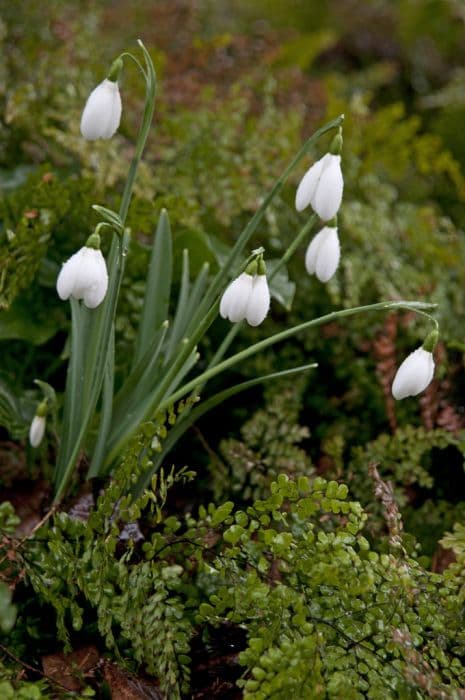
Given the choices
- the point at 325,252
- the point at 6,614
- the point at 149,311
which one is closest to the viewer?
the point at 6,614

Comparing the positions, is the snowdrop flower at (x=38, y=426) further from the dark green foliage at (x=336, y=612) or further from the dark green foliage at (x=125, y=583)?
the dark green foliage at (x=336, y=612)

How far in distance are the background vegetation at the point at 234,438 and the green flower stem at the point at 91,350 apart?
0.11 meters

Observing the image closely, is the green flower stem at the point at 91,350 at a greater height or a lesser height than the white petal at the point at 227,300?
lesser

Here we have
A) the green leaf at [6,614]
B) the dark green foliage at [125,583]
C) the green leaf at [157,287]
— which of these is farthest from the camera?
the green leaf at [157,287]

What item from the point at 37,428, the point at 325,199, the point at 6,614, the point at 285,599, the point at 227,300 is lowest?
the point at 6,614

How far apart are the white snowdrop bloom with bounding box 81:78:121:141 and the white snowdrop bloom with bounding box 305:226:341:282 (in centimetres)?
41

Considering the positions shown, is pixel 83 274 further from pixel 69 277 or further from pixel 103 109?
pixel 103 109

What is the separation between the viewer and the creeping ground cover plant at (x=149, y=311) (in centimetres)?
121

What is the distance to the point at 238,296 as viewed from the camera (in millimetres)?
1206

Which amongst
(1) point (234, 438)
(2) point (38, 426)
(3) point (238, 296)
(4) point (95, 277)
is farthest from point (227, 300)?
(1) point (234, 438)

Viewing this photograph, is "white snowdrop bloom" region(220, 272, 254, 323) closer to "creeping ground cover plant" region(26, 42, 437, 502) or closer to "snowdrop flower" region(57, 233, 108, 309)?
"creeping ground cover plant" region(26, 42, 437, 502)

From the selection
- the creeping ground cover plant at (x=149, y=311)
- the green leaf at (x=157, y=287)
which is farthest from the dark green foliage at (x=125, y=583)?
the green leaf at (x=157, y=287)

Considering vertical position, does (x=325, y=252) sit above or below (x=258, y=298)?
above

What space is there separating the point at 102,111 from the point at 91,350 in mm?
427
